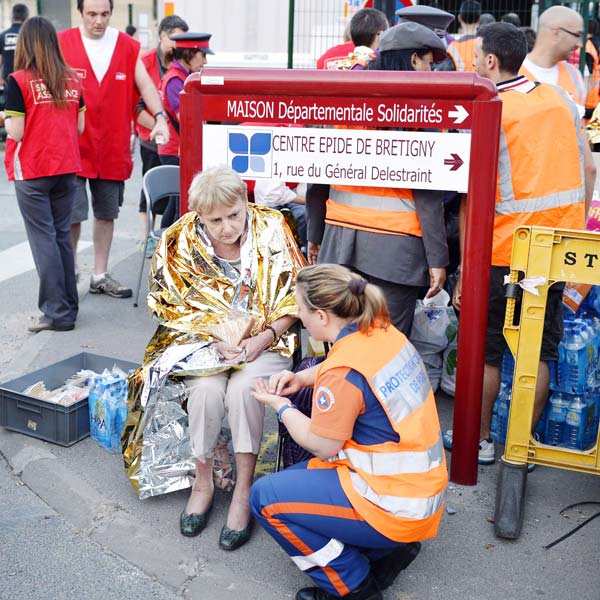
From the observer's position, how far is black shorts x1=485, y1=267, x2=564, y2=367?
4.03 metres

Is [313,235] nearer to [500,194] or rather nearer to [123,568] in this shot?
[500,194]

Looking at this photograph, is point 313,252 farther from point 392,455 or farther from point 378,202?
point 392,455

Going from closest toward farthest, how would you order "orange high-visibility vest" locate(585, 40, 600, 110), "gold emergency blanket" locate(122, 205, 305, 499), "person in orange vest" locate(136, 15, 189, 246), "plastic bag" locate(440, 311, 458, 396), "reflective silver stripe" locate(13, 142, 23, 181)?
1. "gold emergency blanket" locate(122, 205, 305, 499)
2. "plastic bag" locate(440, 311, 458, 396)
3. "reflective silver stripe" locate(13, 142, 23, 181)
4. "person in orange vest" locate(136, 15, 189, 246)
5. "orange high-visibility vest" locate(585, 40, 600, 110)

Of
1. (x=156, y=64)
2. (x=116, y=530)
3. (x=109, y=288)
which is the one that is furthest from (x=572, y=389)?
(x=156, y=64)

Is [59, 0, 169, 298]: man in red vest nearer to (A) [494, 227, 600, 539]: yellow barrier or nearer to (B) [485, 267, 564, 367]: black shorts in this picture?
(B) [485, 267, 564, 367]: black shorts

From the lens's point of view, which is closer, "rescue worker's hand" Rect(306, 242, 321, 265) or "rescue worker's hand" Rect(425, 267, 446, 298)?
"rescue worker's hand" Rect(425, 267, 446, 298)

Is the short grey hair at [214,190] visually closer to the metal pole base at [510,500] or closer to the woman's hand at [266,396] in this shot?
the woman's hand at [266,396]

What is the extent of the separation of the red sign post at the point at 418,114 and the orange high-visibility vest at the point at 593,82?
7.01 metres

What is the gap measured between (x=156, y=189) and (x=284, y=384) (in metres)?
3.40

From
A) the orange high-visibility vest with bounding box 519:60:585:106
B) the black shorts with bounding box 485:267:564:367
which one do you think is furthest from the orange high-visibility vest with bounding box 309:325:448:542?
the orange high-visibility vest with bounding box 519:60:585:106

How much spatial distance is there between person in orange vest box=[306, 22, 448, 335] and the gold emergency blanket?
26 cm

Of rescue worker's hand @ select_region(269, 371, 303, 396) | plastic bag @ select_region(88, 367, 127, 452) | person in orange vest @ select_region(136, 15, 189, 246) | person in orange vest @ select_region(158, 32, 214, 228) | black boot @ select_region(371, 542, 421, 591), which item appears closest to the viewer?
black boot @ select_region(371, 542, 421, 591)

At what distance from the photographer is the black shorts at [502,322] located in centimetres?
403

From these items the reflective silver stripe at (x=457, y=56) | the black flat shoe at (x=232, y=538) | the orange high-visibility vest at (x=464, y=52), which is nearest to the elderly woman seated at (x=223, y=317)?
the black flat shoe at (x=232, y=538)
